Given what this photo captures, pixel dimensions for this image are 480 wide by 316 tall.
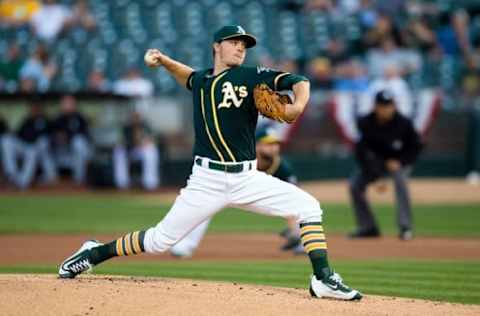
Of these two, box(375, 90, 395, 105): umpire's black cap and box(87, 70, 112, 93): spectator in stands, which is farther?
box(87, 70, 112, 93): spectator in stands

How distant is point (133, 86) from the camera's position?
19.6 m

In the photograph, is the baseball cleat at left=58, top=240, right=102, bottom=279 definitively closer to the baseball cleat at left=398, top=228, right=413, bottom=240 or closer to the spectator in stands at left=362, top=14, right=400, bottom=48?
the baseball cleat at left=398, top=228, right=413, bottom=240

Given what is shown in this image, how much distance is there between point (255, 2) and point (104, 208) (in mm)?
7353

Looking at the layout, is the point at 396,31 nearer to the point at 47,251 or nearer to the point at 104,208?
the point at 104,208

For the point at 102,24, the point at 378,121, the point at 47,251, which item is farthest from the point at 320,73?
the point at 47,251

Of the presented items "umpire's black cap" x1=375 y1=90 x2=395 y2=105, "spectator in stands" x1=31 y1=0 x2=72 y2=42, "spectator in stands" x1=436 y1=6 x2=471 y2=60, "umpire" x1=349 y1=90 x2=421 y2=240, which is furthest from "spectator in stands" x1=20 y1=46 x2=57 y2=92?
"umpire's black cap" x1=375 y1=90 x2=395 y2=105

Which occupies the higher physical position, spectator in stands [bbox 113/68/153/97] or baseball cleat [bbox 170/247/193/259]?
spectator in stands [bbox 113/68/153/97]

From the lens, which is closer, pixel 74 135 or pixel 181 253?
pixel 181 253

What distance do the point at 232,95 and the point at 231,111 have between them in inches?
4.3

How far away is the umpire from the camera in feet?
40.5

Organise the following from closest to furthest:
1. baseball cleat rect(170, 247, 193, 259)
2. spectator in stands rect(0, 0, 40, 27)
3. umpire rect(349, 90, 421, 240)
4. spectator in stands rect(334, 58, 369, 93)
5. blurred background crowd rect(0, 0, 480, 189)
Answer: baseball cleat rect(170, 247, 193, 259), umpire rect(349, 90, 421, 240), blurred background crowd rect(0, 0, 480, 189), spectator in stands rect(334, 58, 369, 93), spectator in stands rect(0, 0, 40, 27)

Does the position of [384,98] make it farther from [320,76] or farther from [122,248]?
[320,76]

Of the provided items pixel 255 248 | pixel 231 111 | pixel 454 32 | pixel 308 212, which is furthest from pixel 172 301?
pixel 454 32

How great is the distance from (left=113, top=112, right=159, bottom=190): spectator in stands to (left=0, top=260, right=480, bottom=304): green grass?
900 cm
